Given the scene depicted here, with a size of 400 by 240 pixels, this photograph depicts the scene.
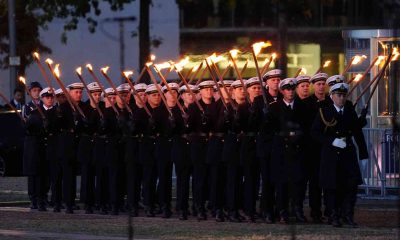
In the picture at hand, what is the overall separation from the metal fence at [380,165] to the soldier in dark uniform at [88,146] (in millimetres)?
3898

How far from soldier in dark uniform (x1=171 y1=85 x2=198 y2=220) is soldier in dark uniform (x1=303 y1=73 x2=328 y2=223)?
5.19 ft

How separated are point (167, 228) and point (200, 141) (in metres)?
1.82

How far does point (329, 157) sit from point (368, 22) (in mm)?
15757

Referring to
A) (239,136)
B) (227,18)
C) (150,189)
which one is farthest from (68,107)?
(227,18)

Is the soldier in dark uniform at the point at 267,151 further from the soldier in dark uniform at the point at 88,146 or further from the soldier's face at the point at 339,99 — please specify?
the soldier in dark uniform at the point at 88,146

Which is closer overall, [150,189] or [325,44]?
[150,189]

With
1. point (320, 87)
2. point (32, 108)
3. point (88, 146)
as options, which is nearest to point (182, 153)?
point (88, 146)

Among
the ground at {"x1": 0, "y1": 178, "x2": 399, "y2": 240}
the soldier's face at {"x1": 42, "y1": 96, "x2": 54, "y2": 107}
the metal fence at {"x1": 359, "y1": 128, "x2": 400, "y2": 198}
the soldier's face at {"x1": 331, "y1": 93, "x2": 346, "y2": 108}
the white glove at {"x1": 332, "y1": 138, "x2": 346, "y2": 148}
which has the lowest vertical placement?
the ground at {"x1": 0, "y1": 178, "x2": 399, "y2": 240}

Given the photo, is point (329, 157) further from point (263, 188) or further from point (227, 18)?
point (227, 18)

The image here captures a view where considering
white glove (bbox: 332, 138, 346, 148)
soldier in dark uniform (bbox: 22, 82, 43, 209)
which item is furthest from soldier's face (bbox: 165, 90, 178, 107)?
white glove (bbox: 332, 138, 346, 148)

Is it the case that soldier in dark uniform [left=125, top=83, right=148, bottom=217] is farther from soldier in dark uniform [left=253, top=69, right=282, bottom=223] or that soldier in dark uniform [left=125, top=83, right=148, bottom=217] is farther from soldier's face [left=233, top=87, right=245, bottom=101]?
soldier in dark uniform [left=253, top=69, right=282, bottom=223]

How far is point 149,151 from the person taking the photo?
18.3 m

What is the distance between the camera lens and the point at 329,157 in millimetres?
16266

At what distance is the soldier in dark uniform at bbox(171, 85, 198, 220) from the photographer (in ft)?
58.5
